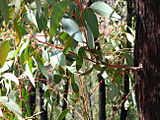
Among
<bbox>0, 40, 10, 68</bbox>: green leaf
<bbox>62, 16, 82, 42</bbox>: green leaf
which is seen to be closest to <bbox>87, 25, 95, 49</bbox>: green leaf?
<bbox>62, 16, 82, 42</bbox>: green leaf

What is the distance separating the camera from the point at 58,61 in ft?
1.84

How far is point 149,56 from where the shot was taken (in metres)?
0.48

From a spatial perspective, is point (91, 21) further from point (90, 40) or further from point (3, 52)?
point (3, 52)

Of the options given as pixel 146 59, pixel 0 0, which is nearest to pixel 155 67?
pixel 146 59

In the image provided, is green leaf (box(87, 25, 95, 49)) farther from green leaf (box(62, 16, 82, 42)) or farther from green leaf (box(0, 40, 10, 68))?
green leaf (box(0, 40, 10, 68))

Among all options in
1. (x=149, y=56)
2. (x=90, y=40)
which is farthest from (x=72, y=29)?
(x=149, y=56)

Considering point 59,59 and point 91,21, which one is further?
point 59,59

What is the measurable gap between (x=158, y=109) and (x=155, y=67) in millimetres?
89

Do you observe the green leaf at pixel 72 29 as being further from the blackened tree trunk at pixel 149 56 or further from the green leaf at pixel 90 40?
the blackened tree trunk at pixel 149 56

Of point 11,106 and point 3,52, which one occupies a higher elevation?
point 3,52

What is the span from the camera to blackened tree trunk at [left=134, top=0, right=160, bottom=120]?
0.47 meters

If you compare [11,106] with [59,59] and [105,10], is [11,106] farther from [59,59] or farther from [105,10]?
[105,10]

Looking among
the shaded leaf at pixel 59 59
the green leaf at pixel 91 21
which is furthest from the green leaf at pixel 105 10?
the shaded leaf at pixel 59 59

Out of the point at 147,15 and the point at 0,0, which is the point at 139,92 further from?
the point at 0,0
